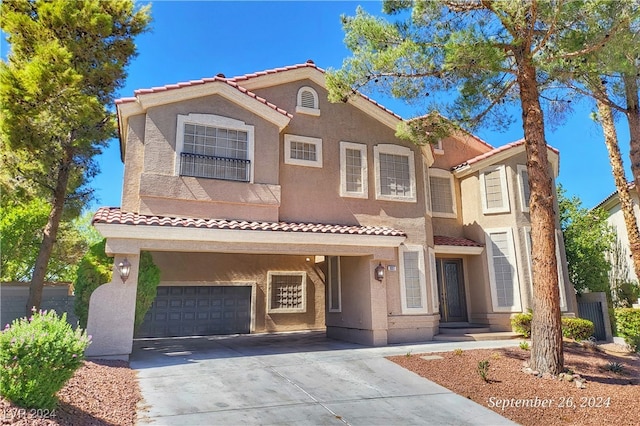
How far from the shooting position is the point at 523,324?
610 inches

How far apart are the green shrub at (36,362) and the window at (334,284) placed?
10.8 meters

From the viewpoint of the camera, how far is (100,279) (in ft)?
38.4

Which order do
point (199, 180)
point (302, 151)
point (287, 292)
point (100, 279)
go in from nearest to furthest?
point (100, 279)
point (199, 180)
point (302, 151)
point (287, 292)

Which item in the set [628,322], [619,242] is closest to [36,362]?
[628,322]

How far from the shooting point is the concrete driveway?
6902 mm

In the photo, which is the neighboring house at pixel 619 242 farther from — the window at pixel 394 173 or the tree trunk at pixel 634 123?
the window at pixel 394 173

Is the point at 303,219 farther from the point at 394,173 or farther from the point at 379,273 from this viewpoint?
the point at 394,173

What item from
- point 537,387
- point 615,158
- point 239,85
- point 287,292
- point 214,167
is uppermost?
point 239,85

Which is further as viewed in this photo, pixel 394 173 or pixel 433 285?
pixel 394 173

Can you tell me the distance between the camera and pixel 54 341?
6.08 meters

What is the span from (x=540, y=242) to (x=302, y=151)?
8.39 metres

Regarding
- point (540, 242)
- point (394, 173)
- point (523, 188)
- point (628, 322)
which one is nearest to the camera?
point (540, 242)

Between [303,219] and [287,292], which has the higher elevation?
[303,219]

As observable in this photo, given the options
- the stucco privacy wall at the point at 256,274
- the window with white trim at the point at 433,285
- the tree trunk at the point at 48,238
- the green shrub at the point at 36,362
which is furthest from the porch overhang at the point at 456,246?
the tree trunk at the point at 48,238
